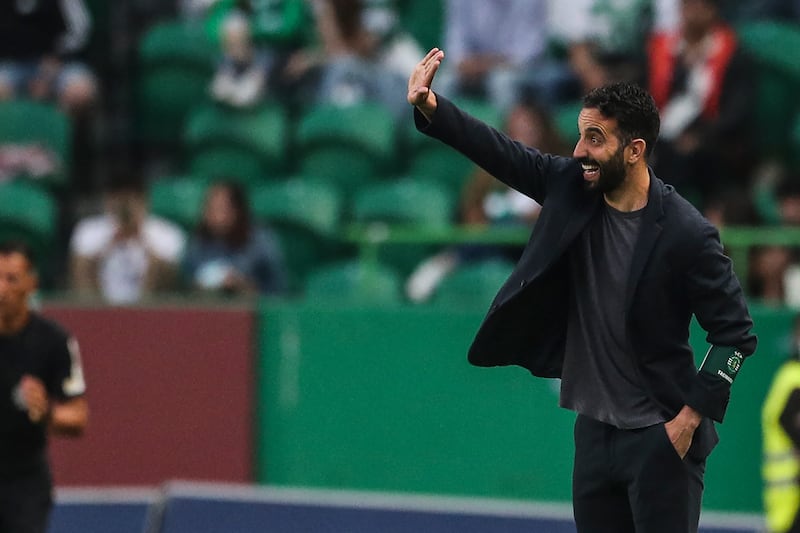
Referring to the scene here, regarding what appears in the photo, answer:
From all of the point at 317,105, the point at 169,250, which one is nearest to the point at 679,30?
the point at 317,105

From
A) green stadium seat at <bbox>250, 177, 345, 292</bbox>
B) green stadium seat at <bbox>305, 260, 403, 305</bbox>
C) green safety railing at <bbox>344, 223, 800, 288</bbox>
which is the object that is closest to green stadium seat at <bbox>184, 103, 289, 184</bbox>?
green stadium seat at <bbox>250, 177, 345, 292</bbox>

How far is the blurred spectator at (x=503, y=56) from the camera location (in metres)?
11.8

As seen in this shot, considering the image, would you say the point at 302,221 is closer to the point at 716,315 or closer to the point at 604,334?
the point at 604,334

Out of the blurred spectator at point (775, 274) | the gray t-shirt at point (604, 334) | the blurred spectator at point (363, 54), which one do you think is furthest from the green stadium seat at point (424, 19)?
the gray t-shirt at point (604, 334)

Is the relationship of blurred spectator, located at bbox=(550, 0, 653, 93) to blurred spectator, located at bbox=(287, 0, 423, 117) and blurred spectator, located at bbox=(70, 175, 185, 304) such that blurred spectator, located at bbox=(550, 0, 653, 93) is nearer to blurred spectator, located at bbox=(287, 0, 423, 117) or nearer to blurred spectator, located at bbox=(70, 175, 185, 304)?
blurred spectator, located at bbox=(287, 0, 423, 117)

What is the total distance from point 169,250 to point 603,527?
6.09m

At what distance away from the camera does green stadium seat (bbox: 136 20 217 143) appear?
13.4 metres

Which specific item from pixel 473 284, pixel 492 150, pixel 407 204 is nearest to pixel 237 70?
pixel 407 204

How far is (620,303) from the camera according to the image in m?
5.34

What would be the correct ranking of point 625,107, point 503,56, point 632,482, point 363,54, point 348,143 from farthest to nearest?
point 363,54 → point 348,143 → point 503,56 → point 632,482 → point 625,107

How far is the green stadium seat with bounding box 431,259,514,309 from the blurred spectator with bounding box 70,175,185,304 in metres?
1.79

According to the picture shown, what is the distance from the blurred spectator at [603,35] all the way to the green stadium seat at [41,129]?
12.2 ft

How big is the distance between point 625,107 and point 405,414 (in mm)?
5001

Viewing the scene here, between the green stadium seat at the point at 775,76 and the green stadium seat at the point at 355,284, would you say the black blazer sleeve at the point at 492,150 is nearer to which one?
the green stadium seat at the point at 355,284
